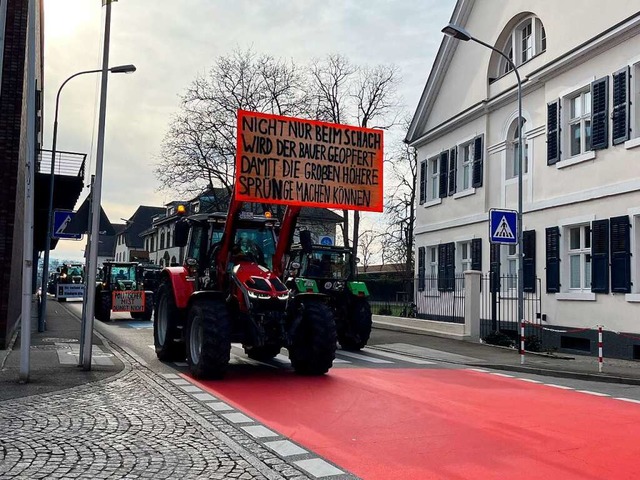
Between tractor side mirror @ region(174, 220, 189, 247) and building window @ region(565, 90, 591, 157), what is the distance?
10.8 m

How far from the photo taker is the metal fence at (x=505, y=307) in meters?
19.6

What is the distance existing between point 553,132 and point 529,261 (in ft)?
12.2

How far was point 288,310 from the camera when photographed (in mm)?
11344

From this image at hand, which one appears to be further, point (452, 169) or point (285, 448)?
point (452, 169)

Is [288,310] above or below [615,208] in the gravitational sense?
below

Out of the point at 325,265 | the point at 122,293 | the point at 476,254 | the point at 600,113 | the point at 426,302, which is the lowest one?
the point at 426,302

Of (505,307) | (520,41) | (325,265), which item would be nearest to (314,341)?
(325,265)

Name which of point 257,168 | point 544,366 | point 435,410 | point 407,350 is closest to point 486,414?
point 435,410

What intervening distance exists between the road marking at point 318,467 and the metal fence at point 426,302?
55.6 ft

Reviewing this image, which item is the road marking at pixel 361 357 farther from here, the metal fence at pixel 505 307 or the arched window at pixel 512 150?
the arched window at pixel 512 150

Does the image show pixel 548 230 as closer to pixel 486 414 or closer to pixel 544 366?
pixel 544 366

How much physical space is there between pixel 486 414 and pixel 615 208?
990 centimetres

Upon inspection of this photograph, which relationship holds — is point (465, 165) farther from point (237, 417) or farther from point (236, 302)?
point (237, 417)

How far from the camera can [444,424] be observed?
7.84 m
